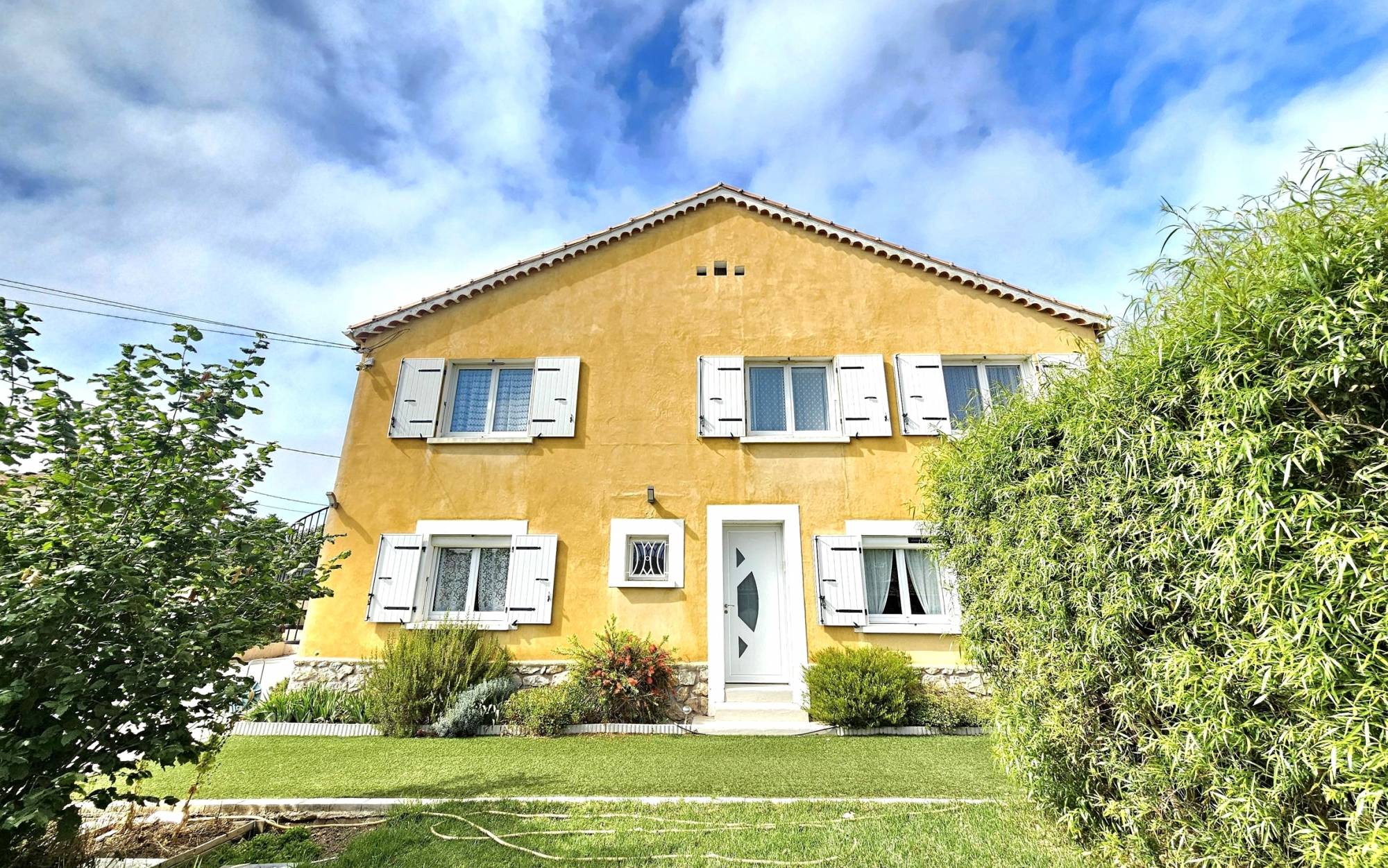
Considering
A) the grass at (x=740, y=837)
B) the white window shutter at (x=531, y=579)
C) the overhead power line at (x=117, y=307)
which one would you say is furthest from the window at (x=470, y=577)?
the overhead power line at (x=117, y=307)

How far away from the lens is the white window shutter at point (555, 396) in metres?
8.56

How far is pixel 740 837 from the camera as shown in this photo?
3.38 meters

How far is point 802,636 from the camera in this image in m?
7.67

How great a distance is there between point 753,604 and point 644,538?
6.10 feet

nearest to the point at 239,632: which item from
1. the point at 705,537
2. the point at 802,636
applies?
the point at 705,537

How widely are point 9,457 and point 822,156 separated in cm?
955

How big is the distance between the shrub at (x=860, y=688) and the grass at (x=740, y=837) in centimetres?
268

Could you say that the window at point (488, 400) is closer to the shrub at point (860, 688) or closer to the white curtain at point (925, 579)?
the shrub at point (860, 688)

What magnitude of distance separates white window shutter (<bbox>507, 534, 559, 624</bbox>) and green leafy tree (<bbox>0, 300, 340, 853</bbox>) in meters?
4.42

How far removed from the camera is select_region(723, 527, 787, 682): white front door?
25.7 feet

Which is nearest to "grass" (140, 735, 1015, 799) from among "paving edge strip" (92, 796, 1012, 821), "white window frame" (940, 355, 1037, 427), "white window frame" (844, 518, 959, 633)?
"paving edge strip" (92, 796, 1012, 821)

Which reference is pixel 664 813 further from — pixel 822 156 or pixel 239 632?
pixel 822 156

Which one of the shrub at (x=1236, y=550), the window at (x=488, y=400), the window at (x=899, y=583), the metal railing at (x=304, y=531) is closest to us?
the shrub at (x=1236, y=550)

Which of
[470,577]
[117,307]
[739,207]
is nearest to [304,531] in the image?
[470,577]
